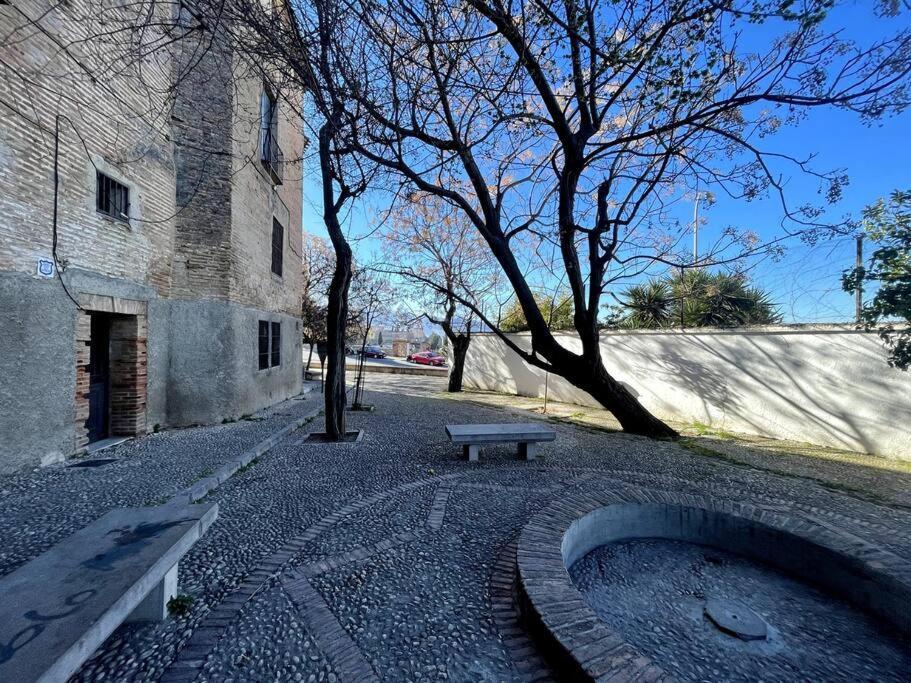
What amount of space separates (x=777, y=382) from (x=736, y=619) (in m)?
6.29

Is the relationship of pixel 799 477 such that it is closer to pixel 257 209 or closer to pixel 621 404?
pixel 621 404

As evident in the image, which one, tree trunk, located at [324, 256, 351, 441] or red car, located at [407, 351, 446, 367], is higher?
tree trunk, located at [324, 256, 351, 441]

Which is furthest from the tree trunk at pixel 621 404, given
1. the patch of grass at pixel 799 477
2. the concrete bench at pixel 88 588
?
the concrete bench at pixel 88 588

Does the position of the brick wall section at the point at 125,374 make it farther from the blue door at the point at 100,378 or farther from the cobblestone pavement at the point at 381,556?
the cobblestone pavement at the point at 381,556

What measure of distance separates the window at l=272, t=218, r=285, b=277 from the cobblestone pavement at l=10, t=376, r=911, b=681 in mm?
5500

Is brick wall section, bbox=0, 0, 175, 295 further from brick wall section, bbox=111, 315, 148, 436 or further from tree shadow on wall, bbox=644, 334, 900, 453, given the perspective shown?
tree shadow on wall, bbox=644, 334, 900, 453

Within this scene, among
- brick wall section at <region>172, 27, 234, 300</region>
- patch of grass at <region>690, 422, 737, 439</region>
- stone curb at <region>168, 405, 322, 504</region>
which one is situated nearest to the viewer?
stone curb at <region>168, 405, 322, 504</region>

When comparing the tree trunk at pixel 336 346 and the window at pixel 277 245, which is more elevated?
the window at pixel 277 245

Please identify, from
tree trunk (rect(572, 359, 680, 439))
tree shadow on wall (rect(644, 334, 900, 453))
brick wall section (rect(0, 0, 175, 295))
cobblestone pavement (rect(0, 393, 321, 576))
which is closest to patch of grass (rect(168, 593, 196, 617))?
cobblestone pavement (rect(0, 393, 321, 576))

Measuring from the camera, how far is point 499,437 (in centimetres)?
476

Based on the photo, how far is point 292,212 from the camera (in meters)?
10.4

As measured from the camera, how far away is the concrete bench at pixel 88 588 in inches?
49.2

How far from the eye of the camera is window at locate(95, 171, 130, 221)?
15.9ft

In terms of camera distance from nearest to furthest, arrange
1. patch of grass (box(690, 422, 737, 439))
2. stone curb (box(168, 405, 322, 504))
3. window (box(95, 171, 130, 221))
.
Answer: stone curb (box(168, 405, 322, 504))
window (box(95, 171, 130, 221))
patch of grass (box(690, 422, 737, 439))
